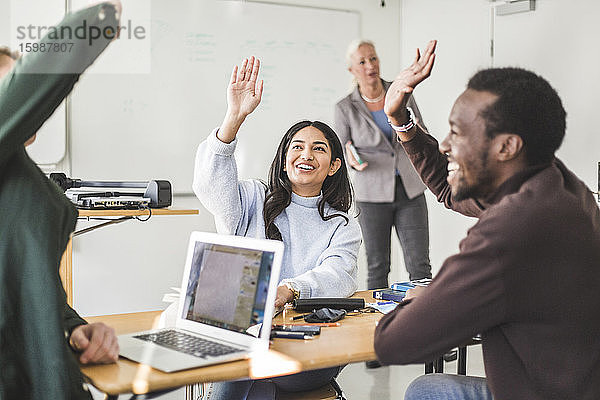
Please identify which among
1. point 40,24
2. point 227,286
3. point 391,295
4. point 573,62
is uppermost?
point 40,24

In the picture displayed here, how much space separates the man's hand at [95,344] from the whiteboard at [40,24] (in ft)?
7.66

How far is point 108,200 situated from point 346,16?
2353mm

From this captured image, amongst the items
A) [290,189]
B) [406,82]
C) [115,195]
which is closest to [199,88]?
[115,195]

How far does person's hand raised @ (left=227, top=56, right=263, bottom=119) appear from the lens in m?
1.92

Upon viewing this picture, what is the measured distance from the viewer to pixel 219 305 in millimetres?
1497

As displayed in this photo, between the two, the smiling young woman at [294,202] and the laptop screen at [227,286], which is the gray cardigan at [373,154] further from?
the laptop screen at [227,286]

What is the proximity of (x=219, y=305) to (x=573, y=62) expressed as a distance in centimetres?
263

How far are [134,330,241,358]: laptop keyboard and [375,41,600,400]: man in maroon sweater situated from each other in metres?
0.31

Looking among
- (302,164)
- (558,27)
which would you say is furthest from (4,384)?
(558,27)

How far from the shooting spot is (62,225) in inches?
49.3

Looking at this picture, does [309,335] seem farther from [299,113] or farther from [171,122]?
[299,113]

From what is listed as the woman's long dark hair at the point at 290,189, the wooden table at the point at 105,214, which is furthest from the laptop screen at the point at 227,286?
the wooden table at the point at 105,214

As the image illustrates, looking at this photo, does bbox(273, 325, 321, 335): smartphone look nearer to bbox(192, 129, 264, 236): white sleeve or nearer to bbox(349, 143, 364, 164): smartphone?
bbox(192, 129, 264, 236): white sleeve

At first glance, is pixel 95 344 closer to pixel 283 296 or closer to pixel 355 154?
pixel 283 296
